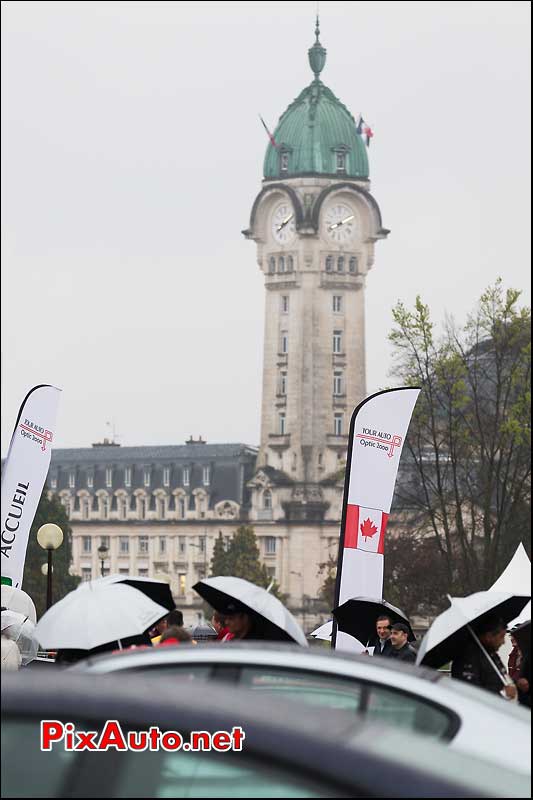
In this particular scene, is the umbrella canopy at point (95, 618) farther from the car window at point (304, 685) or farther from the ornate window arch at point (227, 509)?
the ornate window arch at point (227, 509)

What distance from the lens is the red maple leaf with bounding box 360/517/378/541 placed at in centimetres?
2089

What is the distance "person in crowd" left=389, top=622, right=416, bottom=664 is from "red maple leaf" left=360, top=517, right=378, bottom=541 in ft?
21.7

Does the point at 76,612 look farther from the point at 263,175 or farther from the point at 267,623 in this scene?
the point at 263,175

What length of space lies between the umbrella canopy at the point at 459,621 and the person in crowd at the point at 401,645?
3209mm


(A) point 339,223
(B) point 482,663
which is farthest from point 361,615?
(A) point 339,223

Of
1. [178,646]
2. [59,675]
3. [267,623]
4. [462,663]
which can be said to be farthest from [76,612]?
[59,675]

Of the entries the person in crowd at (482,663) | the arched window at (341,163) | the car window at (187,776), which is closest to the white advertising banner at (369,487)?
the person in crowd at (482,663)

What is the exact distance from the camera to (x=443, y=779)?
4.58 m

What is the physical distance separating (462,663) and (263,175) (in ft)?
507

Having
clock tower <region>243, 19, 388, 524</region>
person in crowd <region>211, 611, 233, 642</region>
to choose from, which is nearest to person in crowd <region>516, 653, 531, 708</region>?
person in crowd <region>211, 611, 233, 642</region>

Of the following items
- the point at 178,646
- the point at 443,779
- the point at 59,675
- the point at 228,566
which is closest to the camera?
the point at 443,779

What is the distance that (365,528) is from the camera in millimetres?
20969

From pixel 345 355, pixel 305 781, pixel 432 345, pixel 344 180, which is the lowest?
pixel 305 781

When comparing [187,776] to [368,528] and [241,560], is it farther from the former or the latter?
[241,560]
